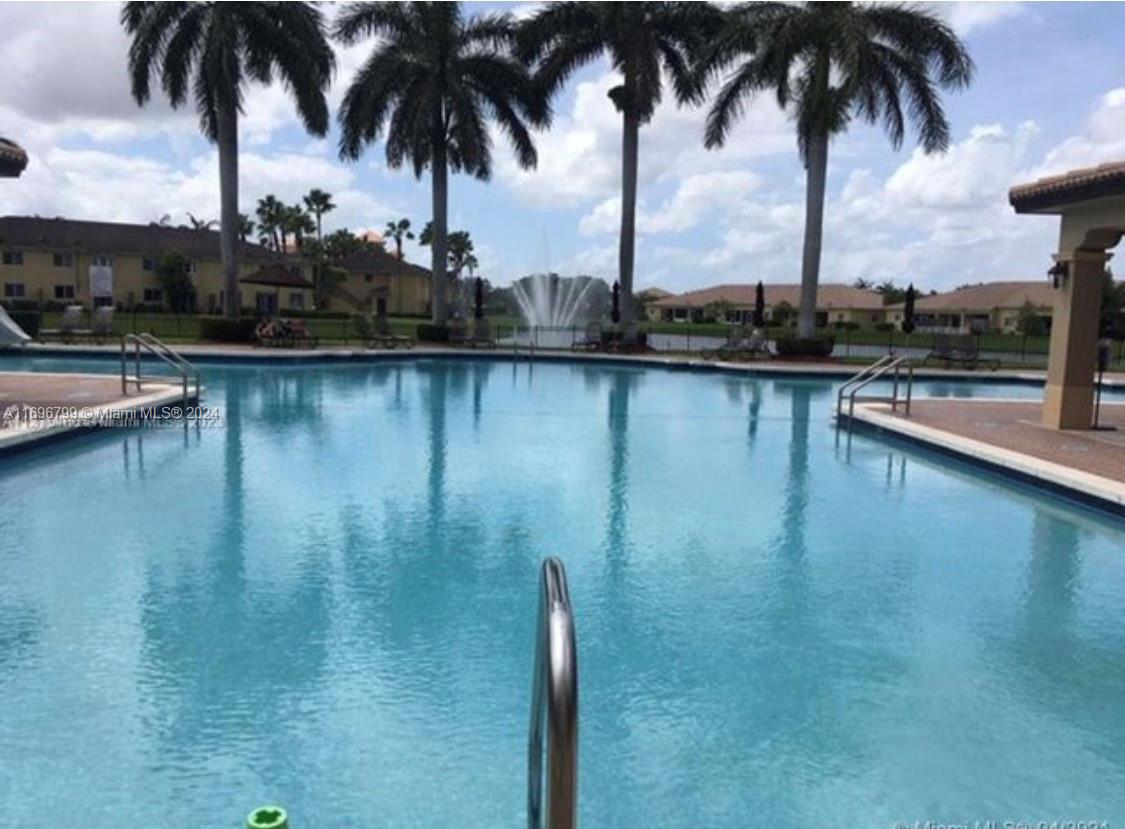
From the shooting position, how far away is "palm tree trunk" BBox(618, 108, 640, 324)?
28891mm

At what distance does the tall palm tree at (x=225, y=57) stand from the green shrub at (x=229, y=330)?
2.62 m

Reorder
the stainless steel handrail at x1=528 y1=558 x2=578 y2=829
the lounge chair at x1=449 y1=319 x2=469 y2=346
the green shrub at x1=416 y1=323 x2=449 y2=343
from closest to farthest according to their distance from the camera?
the stainless steel handrail at x1=528 y1=558 x2=578 y2=829 < the lounge chair at x1=449 y1=319 x2=469 y2=346 < the green shrub at x1=416 y1=323 x2=449 y2=343

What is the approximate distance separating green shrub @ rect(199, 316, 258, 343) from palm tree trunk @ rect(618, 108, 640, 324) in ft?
38.3

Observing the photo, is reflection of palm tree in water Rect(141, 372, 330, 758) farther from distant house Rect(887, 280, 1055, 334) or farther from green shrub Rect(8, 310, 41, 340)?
distant house Rect(887, 280, 1055, 334)

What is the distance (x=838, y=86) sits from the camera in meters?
24.7

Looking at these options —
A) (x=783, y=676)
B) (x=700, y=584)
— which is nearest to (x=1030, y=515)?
(x=700, y=584)

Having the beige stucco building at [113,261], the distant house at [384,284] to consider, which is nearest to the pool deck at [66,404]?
the beige stucco building at [113,261]

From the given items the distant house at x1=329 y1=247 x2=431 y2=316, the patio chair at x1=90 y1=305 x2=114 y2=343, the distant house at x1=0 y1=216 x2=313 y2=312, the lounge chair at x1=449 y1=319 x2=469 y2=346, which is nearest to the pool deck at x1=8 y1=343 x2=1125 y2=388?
the patio chair at x1=90 y1=305 x2=114 y2=343

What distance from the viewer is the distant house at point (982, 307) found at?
220 feet

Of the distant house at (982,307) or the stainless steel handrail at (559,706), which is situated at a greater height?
the distant house at (982,307)

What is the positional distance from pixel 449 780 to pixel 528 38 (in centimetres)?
2812

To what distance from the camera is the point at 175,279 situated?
169 feet

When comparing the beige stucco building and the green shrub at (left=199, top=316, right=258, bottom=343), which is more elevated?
the beige stucco building

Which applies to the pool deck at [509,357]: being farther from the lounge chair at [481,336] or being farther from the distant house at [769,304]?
the distant house at [769,304]
